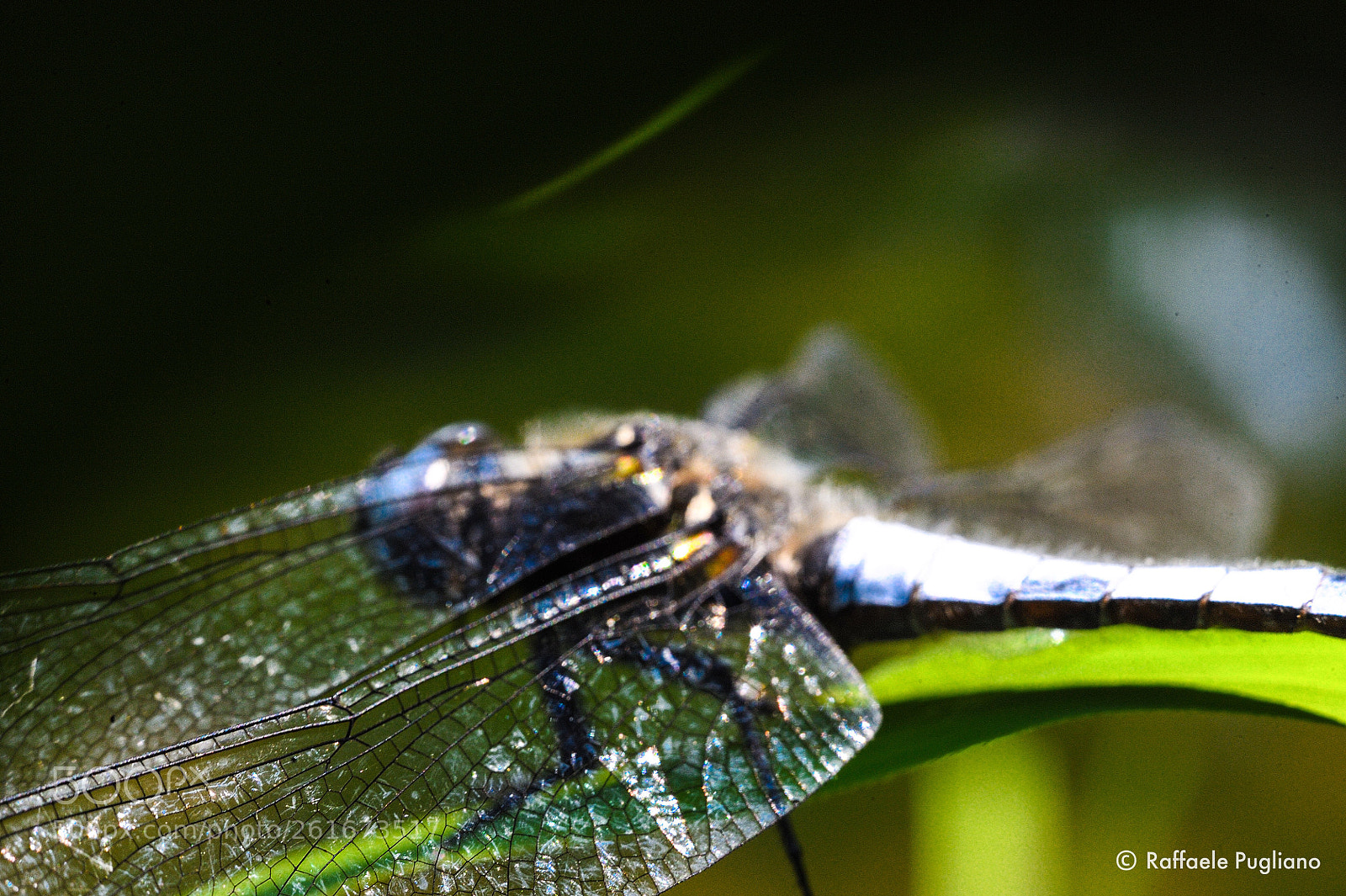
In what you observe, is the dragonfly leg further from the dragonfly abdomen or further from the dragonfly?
the dragonfly abdomen

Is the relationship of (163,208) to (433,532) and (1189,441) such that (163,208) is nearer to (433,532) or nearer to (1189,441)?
(433,532)

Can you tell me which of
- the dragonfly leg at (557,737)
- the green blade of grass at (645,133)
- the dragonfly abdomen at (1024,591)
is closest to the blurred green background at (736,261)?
the green blade of grass at (645,133)

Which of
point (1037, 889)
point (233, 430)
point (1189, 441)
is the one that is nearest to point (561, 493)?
point (233, 430)

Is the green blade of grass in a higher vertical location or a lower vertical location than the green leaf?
higher

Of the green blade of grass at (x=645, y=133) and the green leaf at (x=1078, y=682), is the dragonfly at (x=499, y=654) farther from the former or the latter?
the green blade of grass at (x=645, y=133)

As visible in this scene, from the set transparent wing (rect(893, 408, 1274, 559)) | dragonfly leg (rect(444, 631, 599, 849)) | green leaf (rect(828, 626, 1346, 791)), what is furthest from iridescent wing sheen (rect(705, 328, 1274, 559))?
dragonfly leg (rect(444, 631, 599, 849))

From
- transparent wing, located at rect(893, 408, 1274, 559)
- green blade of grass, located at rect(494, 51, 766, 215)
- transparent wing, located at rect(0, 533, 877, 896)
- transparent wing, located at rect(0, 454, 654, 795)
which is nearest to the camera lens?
transparent wing, located at rect(0, 533, 877, 896)

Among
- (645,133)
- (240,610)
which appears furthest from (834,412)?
(240,610)
